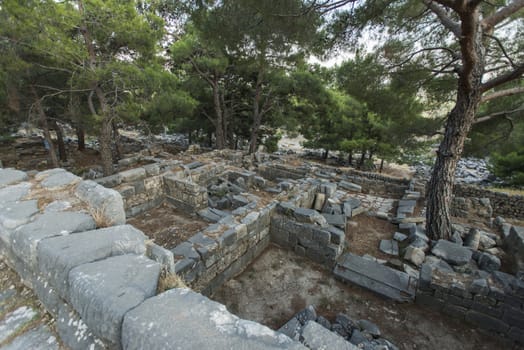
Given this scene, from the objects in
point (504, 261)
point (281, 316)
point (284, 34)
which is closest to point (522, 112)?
point (504, 261)

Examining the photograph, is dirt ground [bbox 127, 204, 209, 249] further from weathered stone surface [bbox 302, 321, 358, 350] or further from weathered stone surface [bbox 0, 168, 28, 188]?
weathered stone surface [bbox 302, 321, 358, 350]

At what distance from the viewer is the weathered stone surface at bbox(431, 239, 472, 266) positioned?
376 centimetres

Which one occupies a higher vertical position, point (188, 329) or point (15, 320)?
point (188, 329)

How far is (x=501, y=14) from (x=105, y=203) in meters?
6.21

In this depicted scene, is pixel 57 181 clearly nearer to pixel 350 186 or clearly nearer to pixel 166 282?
pixel 166 282

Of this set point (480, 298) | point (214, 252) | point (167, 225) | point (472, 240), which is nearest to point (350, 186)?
point (472, 240)

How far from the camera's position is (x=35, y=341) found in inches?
44.0

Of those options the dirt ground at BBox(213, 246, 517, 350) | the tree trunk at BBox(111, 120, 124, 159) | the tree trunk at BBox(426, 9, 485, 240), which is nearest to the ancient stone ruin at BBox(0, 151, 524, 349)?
the dirt ground at BBox(213, 246, 517, 350)

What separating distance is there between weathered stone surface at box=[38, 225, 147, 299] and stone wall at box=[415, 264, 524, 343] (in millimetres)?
3976

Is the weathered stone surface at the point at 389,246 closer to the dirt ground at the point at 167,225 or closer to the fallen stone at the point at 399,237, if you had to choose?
the fallen stone at the point at 399,237

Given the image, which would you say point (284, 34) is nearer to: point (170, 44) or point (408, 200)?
point (408, 200)

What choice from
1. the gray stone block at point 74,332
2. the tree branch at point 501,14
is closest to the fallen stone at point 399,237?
the tree branch at point 501,14

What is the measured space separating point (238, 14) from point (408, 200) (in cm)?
666

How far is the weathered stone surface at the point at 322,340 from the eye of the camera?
1213 millimetres
